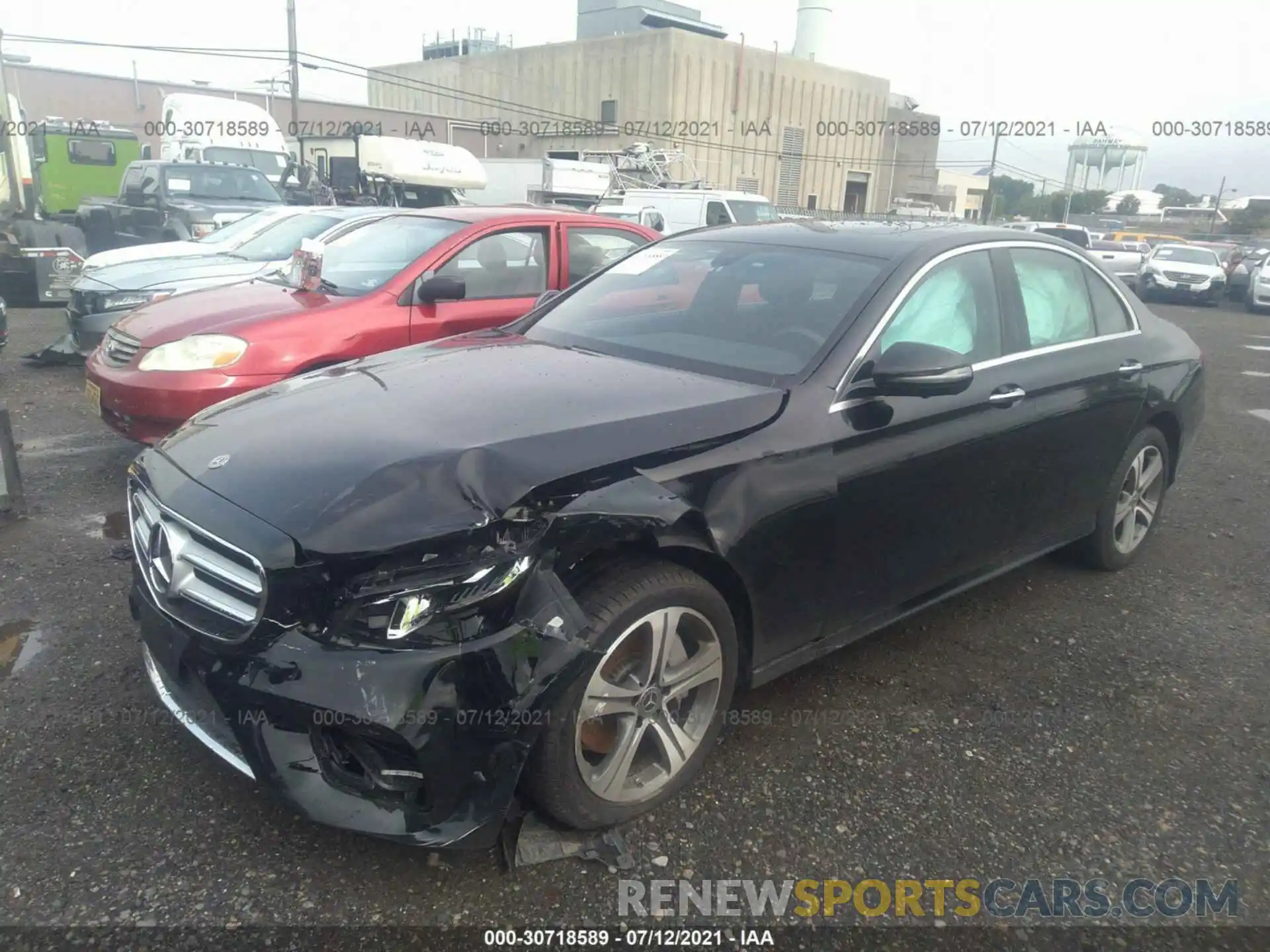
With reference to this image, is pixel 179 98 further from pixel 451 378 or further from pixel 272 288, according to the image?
pixel 451 378

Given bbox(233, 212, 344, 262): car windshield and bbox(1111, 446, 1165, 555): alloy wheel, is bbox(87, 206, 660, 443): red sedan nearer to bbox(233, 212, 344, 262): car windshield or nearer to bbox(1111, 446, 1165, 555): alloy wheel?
bbox(233, 212, 344, 262): car windshield

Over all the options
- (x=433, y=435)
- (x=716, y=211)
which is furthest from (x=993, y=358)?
(x=716, y=211)

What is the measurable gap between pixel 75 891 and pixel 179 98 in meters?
23.5

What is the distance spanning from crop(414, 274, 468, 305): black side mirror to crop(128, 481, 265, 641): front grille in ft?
8.92

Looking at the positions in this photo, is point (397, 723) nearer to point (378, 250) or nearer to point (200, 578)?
point (200, 578)

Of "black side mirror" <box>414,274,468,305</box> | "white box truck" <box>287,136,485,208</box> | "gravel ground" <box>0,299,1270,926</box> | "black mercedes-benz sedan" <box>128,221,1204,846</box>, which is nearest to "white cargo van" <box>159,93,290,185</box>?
"white box truck" <box>287,136,485,208</box>

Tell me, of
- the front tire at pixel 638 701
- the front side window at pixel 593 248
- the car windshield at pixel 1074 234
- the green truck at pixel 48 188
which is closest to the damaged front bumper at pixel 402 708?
the front tire at pixel 638 701

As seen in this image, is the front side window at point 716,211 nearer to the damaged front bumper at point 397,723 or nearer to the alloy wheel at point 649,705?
the alloy wheel at point 649,705

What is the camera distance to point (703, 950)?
7.27 ft

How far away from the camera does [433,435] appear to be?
2.48 meters

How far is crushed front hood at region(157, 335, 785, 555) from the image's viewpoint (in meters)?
2.22

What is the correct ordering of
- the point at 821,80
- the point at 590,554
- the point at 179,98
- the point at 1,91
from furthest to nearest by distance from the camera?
the point at 821,80, the point at 179,98, the point at 1,91, the point at 590,554

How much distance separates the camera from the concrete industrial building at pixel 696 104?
41.5 m

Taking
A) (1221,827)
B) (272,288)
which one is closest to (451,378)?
(1221,827)
